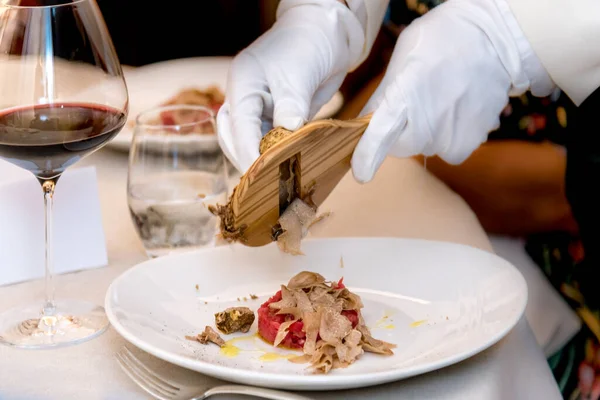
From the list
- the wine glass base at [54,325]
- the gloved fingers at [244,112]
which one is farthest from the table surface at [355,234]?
the gloved fingers at [244,112]

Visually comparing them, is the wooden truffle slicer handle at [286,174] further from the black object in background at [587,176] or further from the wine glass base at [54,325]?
the black object in background at [587,176]

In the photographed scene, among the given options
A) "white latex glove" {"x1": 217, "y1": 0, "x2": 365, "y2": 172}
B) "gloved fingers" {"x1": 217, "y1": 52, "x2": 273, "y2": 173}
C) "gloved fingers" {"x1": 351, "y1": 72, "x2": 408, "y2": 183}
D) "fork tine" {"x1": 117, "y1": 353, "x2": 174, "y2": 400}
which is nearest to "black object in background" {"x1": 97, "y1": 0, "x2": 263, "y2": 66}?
"white latex glove" {"x1": 217, "y1": 0, "x2": 365, "y2": 172}

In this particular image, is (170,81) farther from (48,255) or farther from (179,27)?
(179,27)

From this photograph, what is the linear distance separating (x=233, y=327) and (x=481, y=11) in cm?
58

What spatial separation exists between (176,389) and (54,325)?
23 cm

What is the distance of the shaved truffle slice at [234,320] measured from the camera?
35.4 inches

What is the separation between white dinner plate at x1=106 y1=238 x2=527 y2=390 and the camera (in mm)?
785

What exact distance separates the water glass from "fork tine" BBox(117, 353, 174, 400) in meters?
0.32

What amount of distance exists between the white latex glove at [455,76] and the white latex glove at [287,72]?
103 mm

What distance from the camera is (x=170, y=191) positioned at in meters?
1.15

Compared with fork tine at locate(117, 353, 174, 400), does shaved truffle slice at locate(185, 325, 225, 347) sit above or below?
below

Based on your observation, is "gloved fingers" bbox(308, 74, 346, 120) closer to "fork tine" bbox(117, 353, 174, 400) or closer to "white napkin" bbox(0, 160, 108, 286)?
"white napkin" bbox(0, 160, 108, 286)

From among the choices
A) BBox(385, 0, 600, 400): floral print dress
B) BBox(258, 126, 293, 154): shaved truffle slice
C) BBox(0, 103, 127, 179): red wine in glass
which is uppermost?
BBox(0, 103, 127, 179): red wine in glass

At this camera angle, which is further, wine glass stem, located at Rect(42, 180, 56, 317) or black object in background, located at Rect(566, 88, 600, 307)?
black object in background, located at Rect(566, 88, 600, 307)
